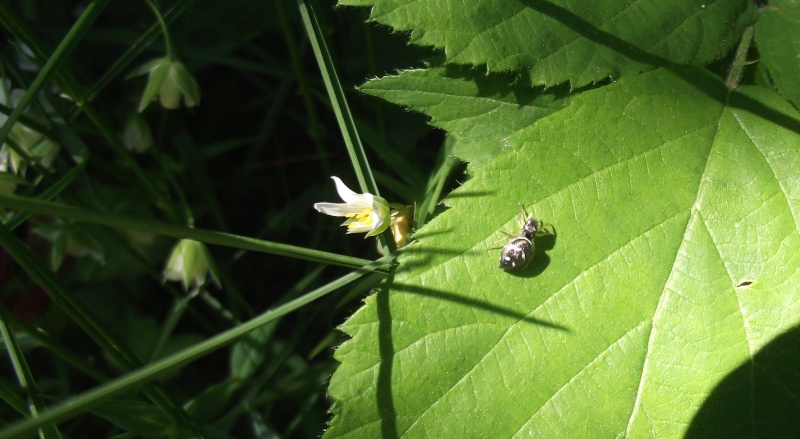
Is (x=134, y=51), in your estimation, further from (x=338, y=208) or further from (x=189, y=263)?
(x=338, y=208)

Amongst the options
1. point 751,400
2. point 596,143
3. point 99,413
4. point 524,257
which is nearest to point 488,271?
point 524,257

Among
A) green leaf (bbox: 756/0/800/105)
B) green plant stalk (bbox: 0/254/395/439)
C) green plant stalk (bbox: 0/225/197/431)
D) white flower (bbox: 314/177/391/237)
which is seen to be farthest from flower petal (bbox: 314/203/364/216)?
green leaf (bbox: 756/0/800/105)

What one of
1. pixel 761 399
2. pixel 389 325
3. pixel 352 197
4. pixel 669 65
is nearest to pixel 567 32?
pixel 669 65

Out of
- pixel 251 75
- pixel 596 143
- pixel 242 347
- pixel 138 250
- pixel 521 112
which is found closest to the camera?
pixel 596 143

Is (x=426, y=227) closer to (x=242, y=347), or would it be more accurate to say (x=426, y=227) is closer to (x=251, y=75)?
(x=242, y=347)

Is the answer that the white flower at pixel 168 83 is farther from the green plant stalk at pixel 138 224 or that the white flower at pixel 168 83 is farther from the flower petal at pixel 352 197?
the green plant stalk at pixel 138 224

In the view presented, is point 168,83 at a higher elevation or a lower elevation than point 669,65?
lower
